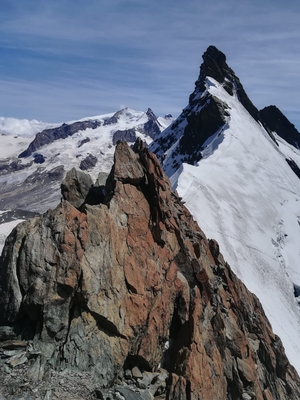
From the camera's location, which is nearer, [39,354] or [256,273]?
[39,354]

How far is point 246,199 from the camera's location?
2785 inches

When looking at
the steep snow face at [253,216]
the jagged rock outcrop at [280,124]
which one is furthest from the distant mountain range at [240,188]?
the jagged rock outcrop at [280,124]

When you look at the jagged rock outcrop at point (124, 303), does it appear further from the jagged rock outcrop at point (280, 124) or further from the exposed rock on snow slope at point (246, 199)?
the jagged rock outcrop at point (280, 124)

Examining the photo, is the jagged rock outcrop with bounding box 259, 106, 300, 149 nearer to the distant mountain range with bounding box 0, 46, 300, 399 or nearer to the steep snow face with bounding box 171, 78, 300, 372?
the distant mountain range with bounding box 0, 46, 300, 399

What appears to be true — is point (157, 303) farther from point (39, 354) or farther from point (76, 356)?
point (39, 354)

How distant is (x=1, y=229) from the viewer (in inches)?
3546

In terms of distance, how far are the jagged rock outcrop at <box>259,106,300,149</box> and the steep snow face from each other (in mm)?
74576

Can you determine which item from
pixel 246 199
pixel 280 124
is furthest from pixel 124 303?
pixel 280 124

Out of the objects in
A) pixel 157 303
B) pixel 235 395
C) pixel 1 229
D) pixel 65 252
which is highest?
pixel 1 229

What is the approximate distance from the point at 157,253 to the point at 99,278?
5.18 metres

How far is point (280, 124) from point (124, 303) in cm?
16899

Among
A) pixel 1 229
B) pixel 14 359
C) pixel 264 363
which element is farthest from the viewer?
pixel 1 229

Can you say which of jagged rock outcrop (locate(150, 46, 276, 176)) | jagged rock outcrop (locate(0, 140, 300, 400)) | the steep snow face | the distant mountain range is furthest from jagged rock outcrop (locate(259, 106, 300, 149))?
jagged rock outcrop (locate(0, 140, 300, 400))

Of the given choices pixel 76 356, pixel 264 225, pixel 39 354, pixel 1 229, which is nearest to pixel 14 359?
pixel 39 354
